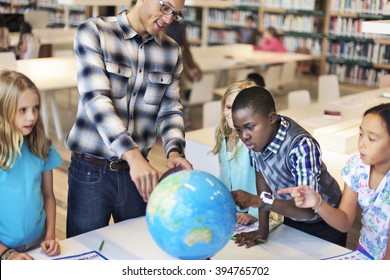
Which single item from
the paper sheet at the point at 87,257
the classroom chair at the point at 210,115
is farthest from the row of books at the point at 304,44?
the paper sheet at the point at 87,257

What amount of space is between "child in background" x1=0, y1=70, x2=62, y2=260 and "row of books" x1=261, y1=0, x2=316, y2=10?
360 inches

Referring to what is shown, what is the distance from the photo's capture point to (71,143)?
89.1 inches

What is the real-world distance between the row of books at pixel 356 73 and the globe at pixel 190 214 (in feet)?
30.2

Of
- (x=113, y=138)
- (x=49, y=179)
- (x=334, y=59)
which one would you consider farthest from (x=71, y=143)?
(x=334, y=59)

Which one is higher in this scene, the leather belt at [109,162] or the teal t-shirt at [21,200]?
the leather belt at [109,162]

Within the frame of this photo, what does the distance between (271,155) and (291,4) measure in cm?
927

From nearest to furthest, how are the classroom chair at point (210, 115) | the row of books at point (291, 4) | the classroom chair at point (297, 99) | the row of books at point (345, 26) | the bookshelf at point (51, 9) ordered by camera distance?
the classroom chair at point (210, 115), the classroom chair at point (297, 99), the row of books at point (345, 26), the row of books at point (291, 4), the bookshelf at point (51, 9)

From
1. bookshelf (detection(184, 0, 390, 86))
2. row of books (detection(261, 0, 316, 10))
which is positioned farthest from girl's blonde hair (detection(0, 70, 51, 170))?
row of books (detection(261, 0, 316, 10))

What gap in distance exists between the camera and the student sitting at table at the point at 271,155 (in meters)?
2.02

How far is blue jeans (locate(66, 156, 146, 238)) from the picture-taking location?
226 cm

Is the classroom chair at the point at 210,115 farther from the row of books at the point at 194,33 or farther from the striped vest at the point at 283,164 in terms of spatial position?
the row of books at the point at 194,33

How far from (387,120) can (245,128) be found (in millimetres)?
558

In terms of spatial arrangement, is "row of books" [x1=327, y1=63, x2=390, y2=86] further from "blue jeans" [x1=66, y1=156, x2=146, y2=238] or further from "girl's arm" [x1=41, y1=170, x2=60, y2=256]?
"girl's arm" [x1=41, y1=170, x2=60, y2=256]
